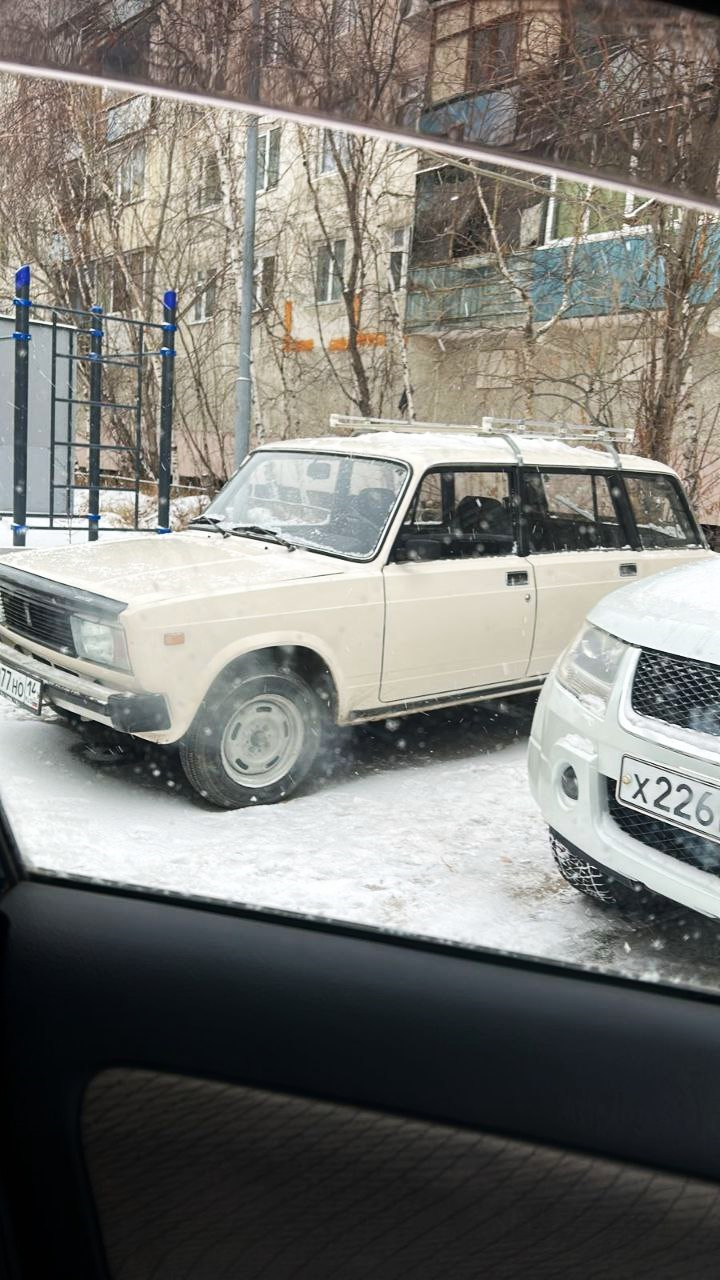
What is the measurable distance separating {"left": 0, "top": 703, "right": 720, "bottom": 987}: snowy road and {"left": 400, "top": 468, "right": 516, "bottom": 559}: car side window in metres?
0.57

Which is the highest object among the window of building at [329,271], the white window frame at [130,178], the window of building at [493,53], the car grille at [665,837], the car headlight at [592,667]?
the white window frame at [130,178]

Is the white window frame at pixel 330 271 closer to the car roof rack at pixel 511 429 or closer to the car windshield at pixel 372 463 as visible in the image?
the car windshield at pixel 372 463

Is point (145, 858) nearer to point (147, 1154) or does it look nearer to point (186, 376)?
point (147, 1154)

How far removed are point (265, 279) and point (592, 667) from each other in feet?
2.78

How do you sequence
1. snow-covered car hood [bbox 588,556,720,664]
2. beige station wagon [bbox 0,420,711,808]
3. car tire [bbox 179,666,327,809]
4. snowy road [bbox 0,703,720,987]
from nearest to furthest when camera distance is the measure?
snowy road [bbox 0,703,720,987] < snow-covered car hood [bbox 588,556,720,664] < car tire [bbox 179,666,327,809] < beige station wagon [bbox 0,420,711,808]

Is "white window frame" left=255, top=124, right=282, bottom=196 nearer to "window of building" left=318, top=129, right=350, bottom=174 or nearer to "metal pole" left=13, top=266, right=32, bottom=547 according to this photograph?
"window of building" left=318, top=129, right=350, bottom=174

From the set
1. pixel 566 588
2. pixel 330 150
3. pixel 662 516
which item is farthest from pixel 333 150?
pixel 566 588

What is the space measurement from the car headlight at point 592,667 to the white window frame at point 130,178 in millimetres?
960

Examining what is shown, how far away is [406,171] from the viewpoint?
1.20 m

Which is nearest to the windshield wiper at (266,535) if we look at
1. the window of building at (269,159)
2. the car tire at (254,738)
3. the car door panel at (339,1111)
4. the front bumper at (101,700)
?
the car tire at (254,738)

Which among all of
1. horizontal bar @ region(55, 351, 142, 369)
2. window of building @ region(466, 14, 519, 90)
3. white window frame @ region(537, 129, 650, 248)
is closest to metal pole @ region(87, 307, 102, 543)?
horizontal bar @ region(55, 351, 142, 369)

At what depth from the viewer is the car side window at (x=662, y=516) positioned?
168 cm

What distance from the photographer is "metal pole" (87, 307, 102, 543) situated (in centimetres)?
167

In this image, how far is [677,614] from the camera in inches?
52.0
